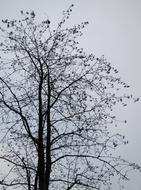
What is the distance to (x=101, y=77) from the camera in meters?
13.1

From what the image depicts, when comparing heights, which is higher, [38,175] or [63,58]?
[63,58]

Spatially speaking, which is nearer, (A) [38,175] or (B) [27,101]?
(A) [38,175]

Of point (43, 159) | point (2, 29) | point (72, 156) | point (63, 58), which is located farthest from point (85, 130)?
point (2, 29)

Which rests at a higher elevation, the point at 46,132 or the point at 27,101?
the point at 27,101

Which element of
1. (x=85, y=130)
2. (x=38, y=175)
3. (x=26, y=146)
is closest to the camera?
(x=38, y=175)

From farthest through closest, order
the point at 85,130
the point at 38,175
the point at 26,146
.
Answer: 1. the point at 26,146
2. the point at 85,130
3. the point at 38,175

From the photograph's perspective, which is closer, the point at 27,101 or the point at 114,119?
the point at 114,119

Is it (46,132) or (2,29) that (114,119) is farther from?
(2,29)

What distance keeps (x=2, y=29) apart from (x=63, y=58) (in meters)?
2.41

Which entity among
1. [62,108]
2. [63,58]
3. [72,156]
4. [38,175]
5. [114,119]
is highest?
[63,58]

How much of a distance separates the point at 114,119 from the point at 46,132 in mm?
2535

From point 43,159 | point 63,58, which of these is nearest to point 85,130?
point 43,159

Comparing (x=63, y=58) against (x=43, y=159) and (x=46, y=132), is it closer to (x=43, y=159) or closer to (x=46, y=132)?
(x=46, y=132)

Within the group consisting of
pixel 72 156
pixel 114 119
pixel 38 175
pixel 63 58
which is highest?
pixel 63 58
